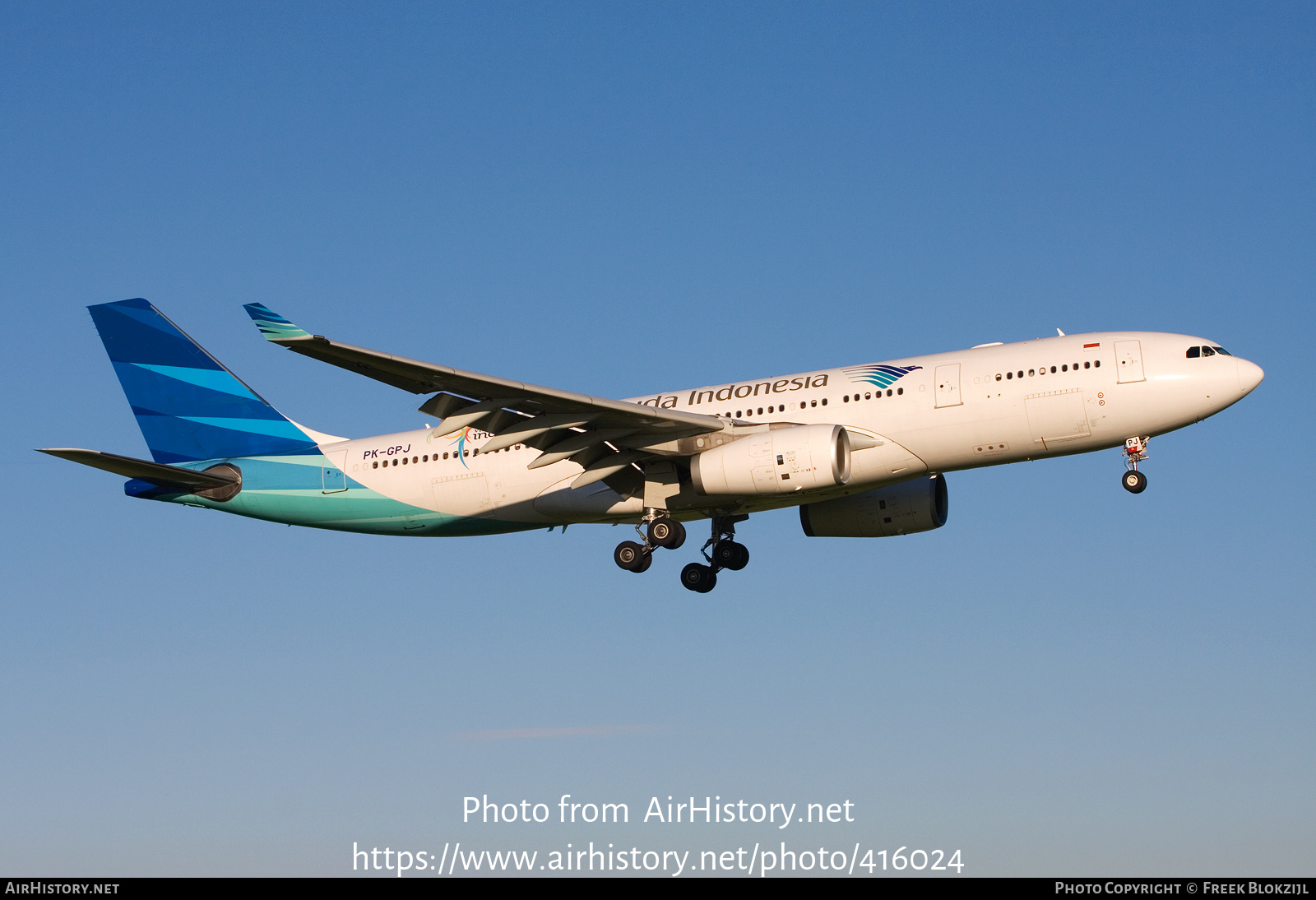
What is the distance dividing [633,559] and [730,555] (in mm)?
3196

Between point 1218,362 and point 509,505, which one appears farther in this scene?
point 509,505

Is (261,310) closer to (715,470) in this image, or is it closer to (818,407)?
(715,470)

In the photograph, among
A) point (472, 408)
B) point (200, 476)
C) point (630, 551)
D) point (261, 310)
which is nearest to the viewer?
point (261, 310)

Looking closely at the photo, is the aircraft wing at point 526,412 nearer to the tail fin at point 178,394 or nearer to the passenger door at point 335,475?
the passenger door at point 335,475

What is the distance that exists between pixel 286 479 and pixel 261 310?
10.8 meters

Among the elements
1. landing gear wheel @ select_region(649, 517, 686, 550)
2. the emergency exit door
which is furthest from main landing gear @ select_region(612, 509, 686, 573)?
the emergency exit door

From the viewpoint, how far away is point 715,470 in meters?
30.0

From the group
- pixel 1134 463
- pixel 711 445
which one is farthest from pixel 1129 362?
pixel 711 445

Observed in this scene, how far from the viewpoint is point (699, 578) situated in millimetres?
34438

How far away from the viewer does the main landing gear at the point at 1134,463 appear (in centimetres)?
2953

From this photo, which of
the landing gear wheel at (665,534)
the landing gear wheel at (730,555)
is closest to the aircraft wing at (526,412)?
the landing gear wheel at (665,534)

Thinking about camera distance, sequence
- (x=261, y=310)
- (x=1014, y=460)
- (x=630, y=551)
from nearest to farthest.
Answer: (x=261, y=310) < (x=1014, y=460) < (x=630, y=551)

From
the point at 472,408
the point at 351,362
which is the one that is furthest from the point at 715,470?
the point at 351,362

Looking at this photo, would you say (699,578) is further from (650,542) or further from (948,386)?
(948,386)
